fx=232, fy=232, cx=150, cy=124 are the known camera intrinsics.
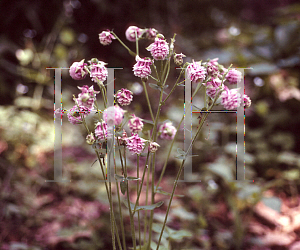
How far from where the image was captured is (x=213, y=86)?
0.57 meters

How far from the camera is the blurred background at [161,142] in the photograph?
3.83 ft

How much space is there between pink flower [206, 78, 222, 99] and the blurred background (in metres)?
0.71

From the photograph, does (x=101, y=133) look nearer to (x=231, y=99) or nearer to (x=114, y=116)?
(x=114, y=116)

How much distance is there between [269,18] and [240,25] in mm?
293

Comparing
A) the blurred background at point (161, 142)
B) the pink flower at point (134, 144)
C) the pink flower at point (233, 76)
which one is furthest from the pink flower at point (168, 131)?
the blurred background at point (161, 142)

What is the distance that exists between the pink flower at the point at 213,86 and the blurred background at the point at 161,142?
71cm

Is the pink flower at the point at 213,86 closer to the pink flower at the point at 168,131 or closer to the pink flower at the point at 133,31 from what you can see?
the pink flower at the point at 168,131

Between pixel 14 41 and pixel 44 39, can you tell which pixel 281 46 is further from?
→ pixel 14 41

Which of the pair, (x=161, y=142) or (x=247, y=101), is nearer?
(x=247, y=101)

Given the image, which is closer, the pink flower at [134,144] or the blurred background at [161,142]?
the pink flower at [134,144]

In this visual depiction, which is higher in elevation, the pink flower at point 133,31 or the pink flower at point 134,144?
the pink flower at point 133,31

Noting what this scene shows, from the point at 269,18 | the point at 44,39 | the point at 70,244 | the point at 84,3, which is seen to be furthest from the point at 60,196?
the point at 269,18

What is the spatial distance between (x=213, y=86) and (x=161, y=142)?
1.17 meters

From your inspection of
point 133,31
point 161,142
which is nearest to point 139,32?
point 133,31
